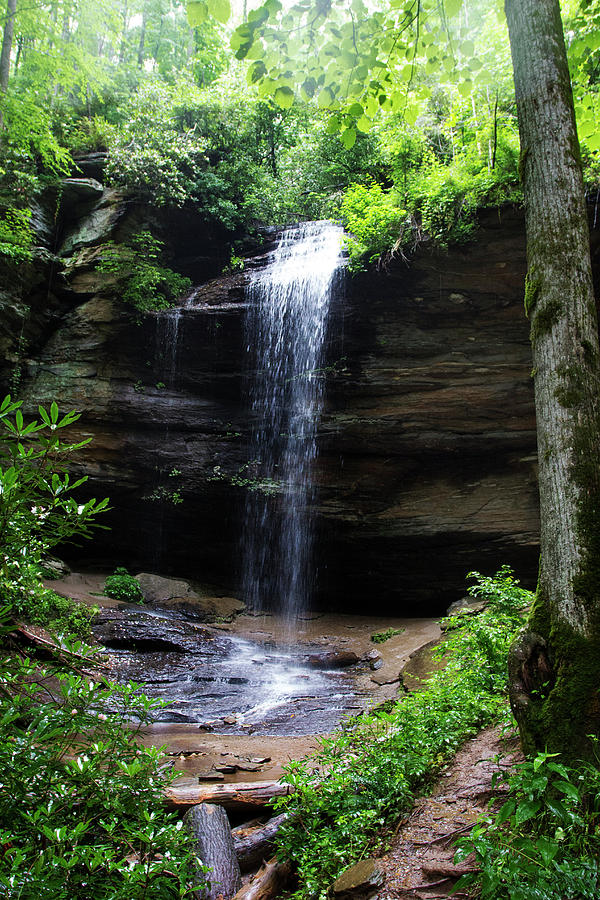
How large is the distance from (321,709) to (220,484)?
24.7 feet

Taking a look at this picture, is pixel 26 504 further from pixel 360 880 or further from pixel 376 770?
pixel 376 770

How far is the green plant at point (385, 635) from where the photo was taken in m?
10.5

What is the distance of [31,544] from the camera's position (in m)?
2.02

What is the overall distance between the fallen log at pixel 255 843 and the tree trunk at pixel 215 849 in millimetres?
136

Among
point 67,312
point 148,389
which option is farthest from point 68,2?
point 148,389

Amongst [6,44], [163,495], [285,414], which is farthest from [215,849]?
[6,44]

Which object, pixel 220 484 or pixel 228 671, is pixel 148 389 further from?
pixel 228 671

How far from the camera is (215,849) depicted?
279cm

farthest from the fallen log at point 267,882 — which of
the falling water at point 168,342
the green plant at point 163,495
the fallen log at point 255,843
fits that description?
the falling water at point 168,342

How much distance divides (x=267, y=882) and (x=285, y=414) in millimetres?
10828

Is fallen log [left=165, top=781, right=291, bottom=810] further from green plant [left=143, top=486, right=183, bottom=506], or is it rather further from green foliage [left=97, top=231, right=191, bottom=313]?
green foliage [left=97, top=231, right=191, bottom=313]

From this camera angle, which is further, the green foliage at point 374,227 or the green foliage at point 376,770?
the green foliage at point 374,227

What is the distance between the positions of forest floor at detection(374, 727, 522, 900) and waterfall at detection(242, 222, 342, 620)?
9.76 m

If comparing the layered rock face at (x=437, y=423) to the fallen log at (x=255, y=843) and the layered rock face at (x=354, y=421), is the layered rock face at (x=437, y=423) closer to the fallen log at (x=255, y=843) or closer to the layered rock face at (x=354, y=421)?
the layered rock face at (x=354, y=421)
